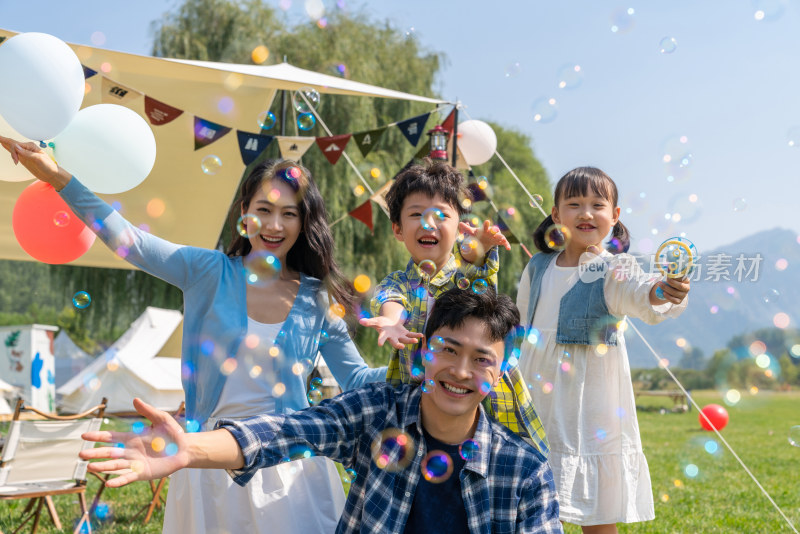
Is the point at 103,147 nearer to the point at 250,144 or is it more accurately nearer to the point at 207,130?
the point at 207,130

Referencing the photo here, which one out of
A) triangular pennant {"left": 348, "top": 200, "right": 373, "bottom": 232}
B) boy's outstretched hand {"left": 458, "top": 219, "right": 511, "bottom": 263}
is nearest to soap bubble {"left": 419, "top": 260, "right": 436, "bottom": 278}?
boy's outstretched hand {"left": 458, "top": 219, "right": 511, "bottom": 263}

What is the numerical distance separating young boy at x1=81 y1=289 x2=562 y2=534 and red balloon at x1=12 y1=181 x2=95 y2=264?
123cm

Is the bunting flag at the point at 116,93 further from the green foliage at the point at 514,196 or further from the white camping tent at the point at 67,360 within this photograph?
the white camping tent at the point at 67,360

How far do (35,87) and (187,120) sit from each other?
373 cm

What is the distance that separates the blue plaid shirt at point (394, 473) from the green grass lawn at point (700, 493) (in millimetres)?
2678

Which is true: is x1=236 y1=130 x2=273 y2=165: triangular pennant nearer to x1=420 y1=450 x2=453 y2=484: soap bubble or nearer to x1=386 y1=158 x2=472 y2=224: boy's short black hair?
x1=386 y1=158 x2=472 y2=224: boy's short black hair

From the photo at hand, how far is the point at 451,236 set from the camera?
87.0 inches

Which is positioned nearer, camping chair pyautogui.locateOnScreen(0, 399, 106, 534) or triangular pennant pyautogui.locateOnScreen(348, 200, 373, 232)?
camping chair pyautogui.locateOnScreen(0, 399, 106, 534)

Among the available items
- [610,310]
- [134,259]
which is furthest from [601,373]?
[134,259]

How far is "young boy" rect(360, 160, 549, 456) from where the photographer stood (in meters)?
2.03

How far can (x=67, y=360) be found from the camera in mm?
15234

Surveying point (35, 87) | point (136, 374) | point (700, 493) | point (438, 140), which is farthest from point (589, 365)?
point (136, 374)

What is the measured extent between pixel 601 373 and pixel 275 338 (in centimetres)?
114

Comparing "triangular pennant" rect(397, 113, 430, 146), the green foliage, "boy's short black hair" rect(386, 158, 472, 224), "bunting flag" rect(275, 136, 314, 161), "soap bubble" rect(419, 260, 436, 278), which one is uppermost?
the green foliage
